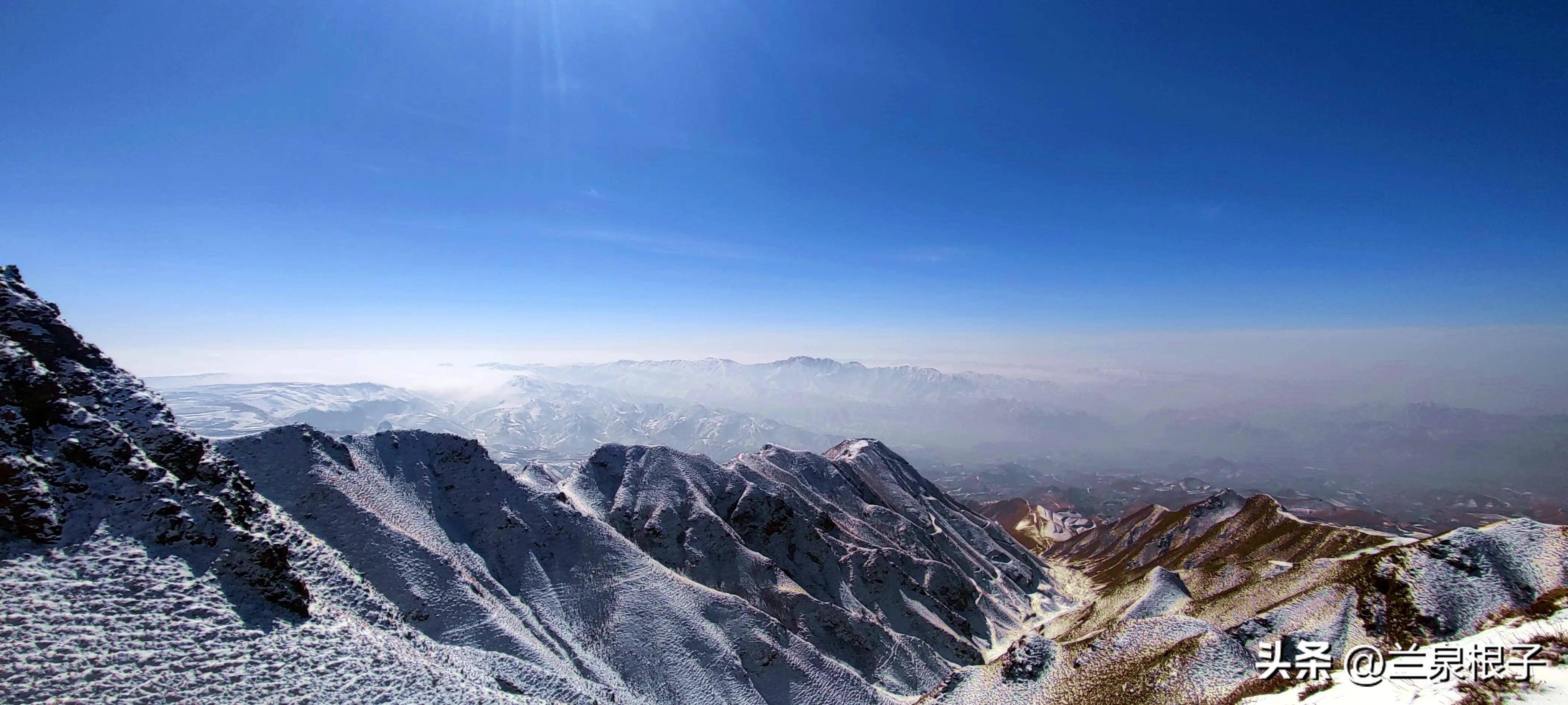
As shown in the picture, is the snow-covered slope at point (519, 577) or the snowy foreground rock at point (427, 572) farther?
the snow-covered slope at point (519, 577)

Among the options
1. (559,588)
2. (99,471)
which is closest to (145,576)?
(99,471)

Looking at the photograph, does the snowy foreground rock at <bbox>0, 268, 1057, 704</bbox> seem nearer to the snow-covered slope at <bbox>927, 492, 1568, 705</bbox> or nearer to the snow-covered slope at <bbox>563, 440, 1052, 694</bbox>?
the snow-covered slope at <bbox>563, 440, 1052, 694</bbox>

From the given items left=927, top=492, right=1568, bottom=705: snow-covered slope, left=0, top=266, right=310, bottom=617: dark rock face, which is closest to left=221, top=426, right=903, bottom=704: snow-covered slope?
left=0, top=266, right=310, bottom=617: dark rock face

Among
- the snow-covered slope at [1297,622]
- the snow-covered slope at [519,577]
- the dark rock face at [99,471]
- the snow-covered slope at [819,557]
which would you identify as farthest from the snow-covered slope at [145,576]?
the snow-covered slope at [819,557]

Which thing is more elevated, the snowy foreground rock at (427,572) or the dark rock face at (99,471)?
the dark rock face at (99,471)

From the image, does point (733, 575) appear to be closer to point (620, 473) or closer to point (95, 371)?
point (620, 473)

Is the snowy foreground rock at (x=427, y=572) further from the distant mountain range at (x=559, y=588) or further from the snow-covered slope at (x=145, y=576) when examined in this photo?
the distant mountain range at (x=559, y=588)

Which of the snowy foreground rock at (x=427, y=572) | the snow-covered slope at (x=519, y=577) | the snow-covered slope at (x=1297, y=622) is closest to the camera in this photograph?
the snowy foreground rock at (x=427, y=572)
